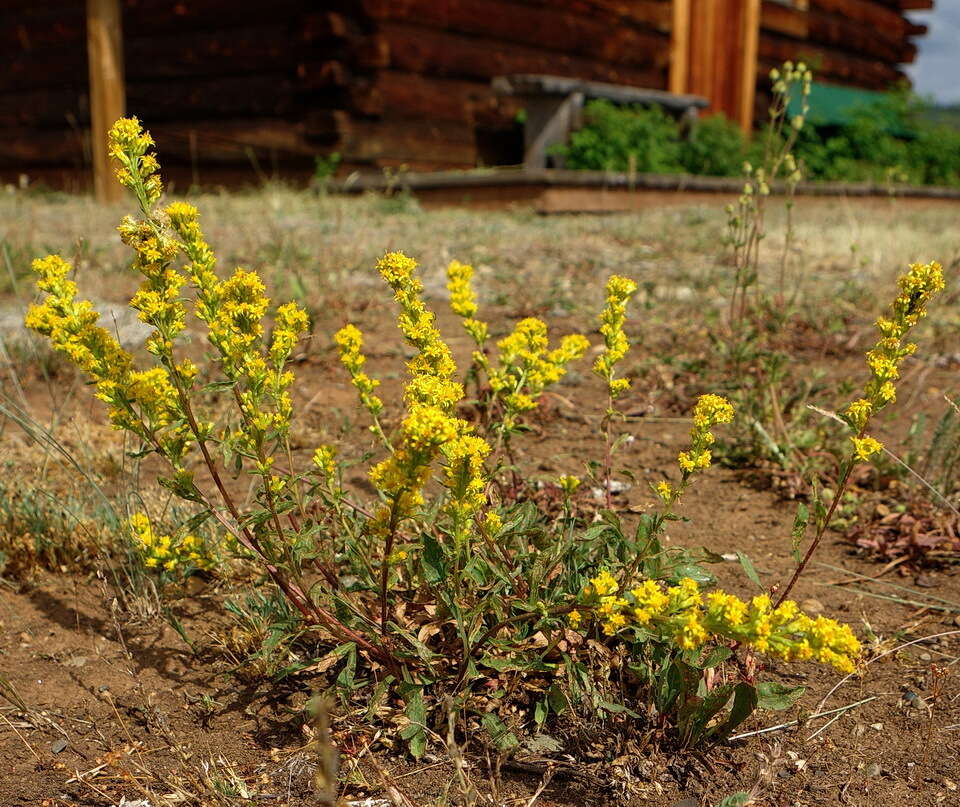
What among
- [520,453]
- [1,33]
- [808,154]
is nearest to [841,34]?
[808,154]

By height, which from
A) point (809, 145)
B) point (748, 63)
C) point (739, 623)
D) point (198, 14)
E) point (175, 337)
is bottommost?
point (739, 623)

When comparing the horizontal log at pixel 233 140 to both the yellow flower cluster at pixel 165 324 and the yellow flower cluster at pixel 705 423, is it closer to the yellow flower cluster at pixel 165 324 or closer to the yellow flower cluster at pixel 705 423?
the yellow flower cluster at pixel 165 324

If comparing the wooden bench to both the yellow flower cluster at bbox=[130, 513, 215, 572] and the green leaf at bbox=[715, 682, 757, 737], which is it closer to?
the yellow flower cluster at bbox=[130, 513, 215, 572]

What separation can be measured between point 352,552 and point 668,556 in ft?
2.12

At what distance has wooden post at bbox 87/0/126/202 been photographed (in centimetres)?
852

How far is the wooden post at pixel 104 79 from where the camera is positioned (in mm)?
8516

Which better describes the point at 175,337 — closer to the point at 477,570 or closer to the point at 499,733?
the point at 477,570

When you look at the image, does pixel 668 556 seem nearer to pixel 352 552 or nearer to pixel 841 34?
pixel 352 552

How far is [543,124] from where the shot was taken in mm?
9289

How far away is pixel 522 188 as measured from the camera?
7980 millimetres

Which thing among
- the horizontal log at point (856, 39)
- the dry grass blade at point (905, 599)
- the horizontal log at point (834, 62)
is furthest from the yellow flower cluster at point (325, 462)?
the horizontal log at point (856, 39)

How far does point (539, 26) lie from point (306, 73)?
2675mm

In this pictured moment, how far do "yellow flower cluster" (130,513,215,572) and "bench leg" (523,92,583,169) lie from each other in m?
7.68

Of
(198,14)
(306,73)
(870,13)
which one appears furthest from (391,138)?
(870,13)
